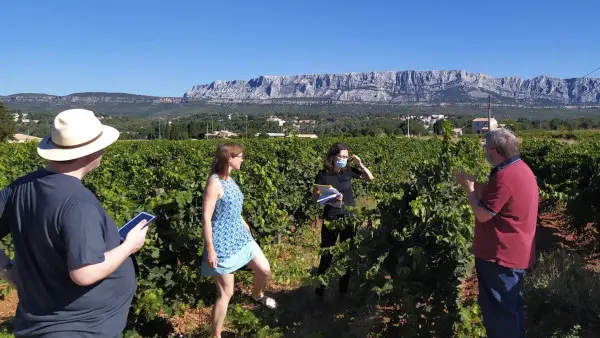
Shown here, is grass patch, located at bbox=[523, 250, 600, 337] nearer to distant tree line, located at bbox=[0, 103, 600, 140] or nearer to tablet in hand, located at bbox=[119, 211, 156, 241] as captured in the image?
tablet in hand, located at bbox=[119, 211, 156, 241]

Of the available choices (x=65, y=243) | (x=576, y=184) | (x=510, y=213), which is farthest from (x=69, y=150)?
(x=576, y=184)

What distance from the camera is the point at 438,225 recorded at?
12.5ft

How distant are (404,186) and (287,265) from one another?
2973 millimetres

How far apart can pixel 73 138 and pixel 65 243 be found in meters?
0.47

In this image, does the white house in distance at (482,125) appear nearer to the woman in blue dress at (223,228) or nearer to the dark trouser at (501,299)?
the dark trouser at (501,299)

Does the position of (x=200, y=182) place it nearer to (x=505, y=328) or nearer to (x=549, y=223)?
(x=505, y=328)

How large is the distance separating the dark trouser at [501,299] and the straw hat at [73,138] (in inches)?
95.9

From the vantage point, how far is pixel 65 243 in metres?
1.96

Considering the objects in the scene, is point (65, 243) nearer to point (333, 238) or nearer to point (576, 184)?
point (333, 238)

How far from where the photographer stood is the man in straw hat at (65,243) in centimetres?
197

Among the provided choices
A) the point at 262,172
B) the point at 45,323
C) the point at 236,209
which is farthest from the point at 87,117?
the point at 262,172

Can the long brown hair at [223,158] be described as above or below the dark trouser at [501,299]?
above

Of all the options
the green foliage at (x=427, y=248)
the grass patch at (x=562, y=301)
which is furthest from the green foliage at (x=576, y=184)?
the green foliage at (x=427, y=248)

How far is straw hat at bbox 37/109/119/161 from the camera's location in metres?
2.08
